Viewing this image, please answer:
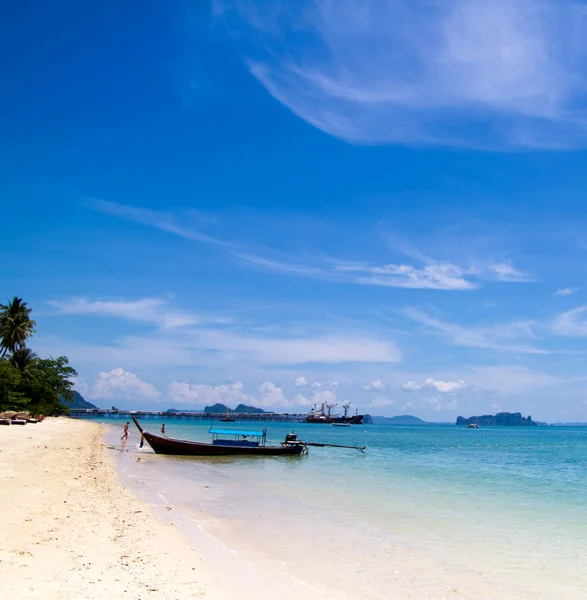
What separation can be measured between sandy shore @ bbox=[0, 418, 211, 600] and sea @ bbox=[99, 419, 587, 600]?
964 millimetres

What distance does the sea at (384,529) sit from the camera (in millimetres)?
9484

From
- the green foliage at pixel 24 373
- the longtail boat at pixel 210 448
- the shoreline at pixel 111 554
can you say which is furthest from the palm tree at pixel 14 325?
the shoreline at pixel 111 554

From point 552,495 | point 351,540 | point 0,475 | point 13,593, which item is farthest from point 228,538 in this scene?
point 552,495

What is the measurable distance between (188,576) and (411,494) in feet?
47.3

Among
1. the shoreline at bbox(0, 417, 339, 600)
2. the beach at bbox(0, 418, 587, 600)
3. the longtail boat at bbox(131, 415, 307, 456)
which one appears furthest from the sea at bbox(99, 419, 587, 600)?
the longtail boat at bbox(131, 415, 307, 456)

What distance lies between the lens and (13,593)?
6562 mm

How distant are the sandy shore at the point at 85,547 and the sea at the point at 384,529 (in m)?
0.96

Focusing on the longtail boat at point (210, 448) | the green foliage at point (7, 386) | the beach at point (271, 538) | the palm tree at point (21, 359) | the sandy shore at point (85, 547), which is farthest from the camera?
the palm tree at point (21, 359)

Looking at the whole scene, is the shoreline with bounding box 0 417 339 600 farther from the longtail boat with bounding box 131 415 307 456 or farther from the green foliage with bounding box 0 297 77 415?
the green foliage with bounding box 0 297 77 415

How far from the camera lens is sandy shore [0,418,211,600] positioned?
23.9ft

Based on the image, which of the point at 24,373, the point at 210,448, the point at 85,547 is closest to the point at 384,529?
the point at 85,547

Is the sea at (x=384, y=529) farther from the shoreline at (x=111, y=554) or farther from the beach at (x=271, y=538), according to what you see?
the shoreline at (x=111, y=554)

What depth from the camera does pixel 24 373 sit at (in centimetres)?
5578

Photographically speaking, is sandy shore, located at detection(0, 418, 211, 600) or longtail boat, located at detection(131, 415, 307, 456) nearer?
sandy shore, located at detection(0, 418, 211, 600)
